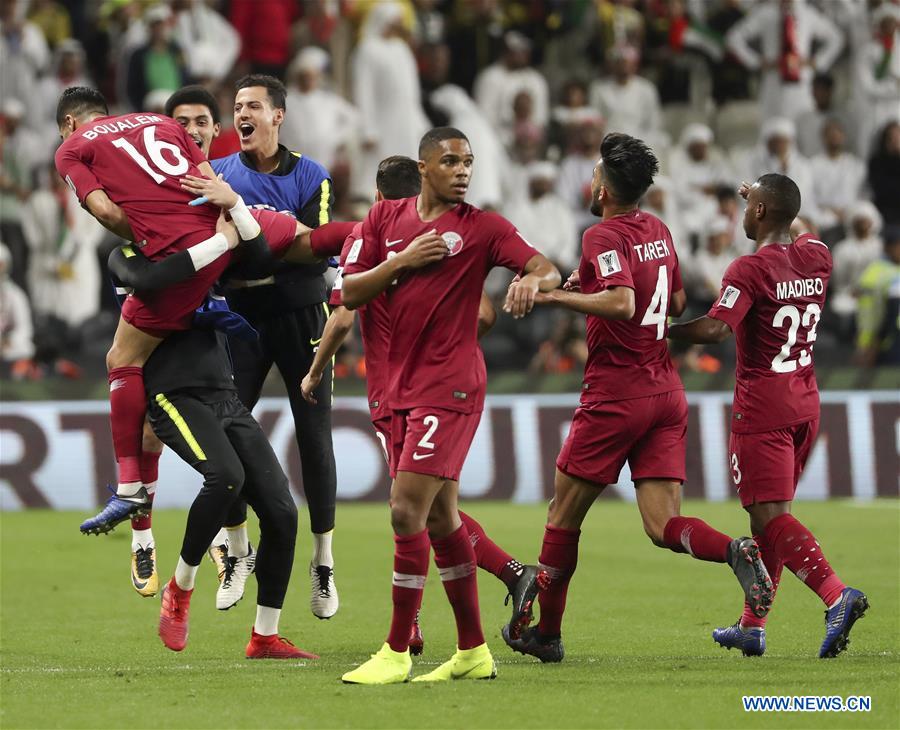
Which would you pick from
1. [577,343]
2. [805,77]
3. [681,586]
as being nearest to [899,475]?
[577,343]

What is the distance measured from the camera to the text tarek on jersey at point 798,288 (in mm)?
7527

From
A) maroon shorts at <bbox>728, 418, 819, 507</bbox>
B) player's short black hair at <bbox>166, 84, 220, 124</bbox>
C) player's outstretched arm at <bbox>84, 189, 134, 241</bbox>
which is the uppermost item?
player's short black hair at <bbox>166, 84, 220, 124</bbox>

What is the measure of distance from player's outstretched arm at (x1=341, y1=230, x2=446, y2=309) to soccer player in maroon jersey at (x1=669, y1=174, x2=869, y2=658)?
59.2 inches

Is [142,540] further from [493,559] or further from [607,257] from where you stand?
[607,257]

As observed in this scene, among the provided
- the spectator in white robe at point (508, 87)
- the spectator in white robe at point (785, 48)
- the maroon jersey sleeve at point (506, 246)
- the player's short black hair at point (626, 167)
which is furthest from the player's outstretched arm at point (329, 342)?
the spectator in white robe at point (785, 48)

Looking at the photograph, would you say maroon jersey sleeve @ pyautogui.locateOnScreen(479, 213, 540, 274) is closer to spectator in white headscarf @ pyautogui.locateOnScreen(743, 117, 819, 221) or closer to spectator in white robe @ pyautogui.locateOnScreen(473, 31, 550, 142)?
spectator in white headscarf @ pyautogui.locateOnScreen(743, 117, 819, 221)

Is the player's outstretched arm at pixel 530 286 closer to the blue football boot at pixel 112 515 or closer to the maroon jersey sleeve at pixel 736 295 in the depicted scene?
the maroon jersey sleeve at pixel 736 295

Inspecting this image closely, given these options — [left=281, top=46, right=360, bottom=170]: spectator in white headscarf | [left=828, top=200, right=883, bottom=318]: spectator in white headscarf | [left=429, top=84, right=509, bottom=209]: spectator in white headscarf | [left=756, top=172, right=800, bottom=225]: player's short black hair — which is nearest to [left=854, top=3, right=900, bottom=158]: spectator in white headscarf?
[left=828, top=200, right=883, bottom=318]: spectator in white headscarf

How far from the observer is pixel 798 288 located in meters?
7.57

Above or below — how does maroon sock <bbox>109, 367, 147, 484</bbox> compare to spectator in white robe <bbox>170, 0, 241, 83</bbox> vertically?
below

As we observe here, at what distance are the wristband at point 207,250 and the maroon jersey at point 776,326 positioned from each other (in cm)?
236

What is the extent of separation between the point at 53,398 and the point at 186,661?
794 centimetres

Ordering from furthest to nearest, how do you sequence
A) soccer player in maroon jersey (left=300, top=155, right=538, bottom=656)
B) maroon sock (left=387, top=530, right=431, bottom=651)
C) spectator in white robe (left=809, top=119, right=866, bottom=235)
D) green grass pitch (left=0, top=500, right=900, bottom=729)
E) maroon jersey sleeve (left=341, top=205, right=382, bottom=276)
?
spectator in white robe (left=809, top=119, right=866, bottom=235), soccer player in maroon jersey (left=300, top=155, right=538, bottom=656), maroon jersey sleeve (left=341, top=205, right=382, bottom=276), maroon sock (left=387, top=530, right=431, bottom=651), green grass pitch (left=0, top=500, right=900, bottom=729)

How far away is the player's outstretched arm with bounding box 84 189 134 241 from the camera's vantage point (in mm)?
7242
